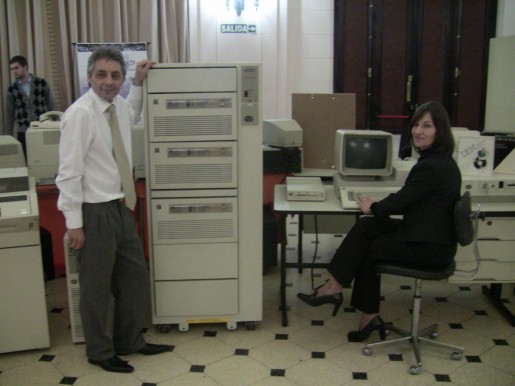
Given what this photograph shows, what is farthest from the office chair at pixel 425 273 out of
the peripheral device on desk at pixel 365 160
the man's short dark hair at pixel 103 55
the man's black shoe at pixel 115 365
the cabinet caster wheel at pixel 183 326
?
the man's short dark hair at pixel 103 55

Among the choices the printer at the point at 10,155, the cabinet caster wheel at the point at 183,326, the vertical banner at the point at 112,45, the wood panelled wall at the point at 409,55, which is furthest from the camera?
the wood panelled wall at the point at 409,55

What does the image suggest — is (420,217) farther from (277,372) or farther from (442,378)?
(277,372)

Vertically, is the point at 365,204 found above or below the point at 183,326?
above

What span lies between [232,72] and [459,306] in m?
2.14

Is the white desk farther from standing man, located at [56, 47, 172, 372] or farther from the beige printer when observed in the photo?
the beige printer

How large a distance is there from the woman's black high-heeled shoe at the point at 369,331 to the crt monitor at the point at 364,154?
2.86 ft

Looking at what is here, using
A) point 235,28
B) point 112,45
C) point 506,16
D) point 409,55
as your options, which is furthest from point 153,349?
point 506,16

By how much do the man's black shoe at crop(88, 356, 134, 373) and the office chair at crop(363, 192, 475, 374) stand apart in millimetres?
1253

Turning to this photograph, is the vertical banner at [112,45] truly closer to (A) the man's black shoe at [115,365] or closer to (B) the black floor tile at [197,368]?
(A) the man's black shoe at [115,365]

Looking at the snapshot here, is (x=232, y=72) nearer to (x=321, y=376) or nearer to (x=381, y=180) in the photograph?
(x=381, y=180)

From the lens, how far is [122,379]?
8.79 ft

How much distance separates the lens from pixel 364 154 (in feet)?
10.9

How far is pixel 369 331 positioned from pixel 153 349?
1199 millimetres

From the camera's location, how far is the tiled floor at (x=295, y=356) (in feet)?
8.78
